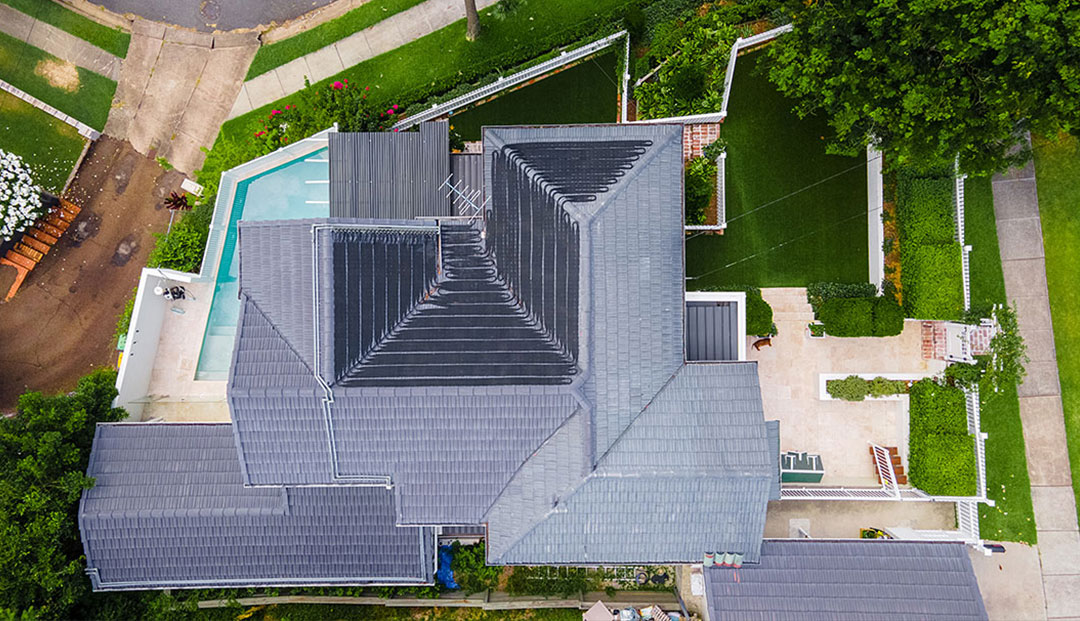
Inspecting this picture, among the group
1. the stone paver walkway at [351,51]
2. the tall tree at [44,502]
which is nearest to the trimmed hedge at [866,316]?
the stone paver walkway at [351,51]

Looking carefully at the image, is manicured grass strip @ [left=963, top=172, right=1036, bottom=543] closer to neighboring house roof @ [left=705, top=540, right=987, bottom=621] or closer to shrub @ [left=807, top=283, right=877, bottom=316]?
shrub @ [left=807, top=283, right=877, bottom=316]

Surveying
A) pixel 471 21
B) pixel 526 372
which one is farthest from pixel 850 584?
pixel 471 21

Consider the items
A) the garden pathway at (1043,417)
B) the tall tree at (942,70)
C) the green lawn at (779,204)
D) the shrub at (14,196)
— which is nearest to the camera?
the tall tree at (942,70)

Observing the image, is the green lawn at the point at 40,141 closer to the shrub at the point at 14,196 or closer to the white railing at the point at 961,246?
the shrub at the point at 14,196

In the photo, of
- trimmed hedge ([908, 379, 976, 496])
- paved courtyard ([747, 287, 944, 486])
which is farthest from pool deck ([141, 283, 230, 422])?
trimmed hedge ([908, 379, 976, 496])

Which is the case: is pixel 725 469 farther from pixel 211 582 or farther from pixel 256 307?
pixel 211 582

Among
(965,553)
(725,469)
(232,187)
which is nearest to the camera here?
(725,469)

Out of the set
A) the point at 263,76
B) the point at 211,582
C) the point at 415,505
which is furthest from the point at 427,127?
the point at 211,582

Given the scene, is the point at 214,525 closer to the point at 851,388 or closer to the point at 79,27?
the point at 79,27
